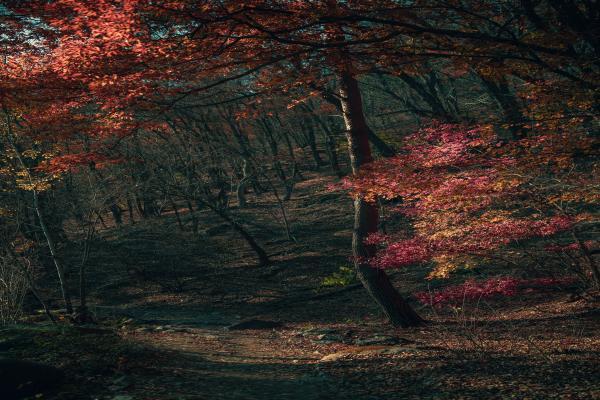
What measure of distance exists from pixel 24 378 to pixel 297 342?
5920 mm

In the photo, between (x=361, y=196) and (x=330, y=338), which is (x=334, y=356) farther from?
(x=361, y=196)

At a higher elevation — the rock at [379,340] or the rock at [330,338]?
the rock at [379,340]

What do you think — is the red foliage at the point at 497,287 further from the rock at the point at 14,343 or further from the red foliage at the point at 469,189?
the rock at the point at 14,343

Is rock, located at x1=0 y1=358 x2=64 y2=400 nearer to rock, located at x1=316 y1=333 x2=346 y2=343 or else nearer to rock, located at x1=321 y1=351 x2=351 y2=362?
rock, located at x1=321 y1=351 x2=351 y2=362

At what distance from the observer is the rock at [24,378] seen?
582cm

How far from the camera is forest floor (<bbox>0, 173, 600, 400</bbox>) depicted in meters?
6.58

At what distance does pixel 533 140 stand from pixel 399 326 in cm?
492

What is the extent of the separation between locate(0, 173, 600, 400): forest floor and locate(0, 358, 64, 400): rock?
0.79 ft

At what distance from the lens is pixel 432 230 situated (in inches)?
431

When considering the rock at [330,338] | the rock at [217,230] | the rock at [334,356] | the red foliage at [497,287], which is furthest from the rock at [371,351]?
the rock at [217,230]

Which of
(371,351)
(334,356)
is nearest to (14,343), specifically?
(334,356)

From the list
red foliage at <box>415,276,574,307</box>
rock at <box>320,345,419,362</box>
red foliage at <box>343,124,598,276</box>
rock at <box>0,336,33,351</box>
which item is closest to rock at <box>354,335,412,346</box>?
rock at <box>320,345,419,362</box>

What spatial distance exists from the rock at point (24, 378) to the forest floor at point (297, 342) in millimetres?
240

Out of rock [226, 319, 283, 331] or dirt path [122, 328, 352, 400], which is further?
rock [226, 319, 283, 331]
